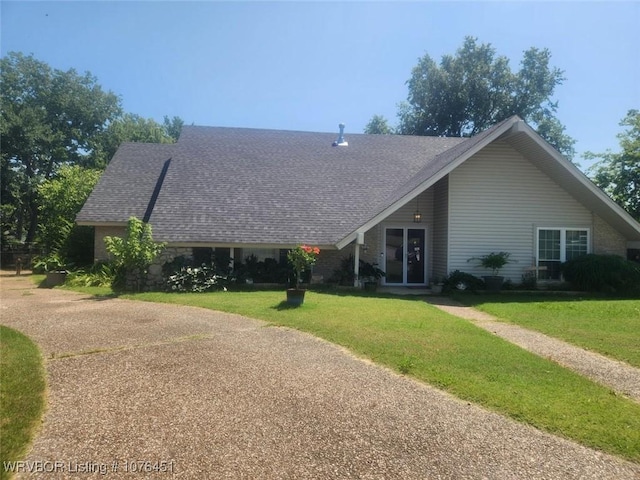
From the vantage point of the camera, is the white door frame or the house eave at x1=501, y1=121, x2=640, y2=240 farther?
the white door frame

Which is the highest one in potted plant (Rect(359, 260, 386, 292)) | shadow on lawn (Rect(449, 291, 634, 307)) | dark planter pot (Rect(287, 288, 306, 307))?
potted plant (Rect(359, 260, 386, 292))

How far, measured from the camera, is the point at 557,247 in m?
15.3

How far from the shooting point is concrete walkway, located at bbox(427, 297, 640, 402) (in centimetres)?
550

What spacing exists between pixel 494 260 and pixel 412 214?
11.3ft

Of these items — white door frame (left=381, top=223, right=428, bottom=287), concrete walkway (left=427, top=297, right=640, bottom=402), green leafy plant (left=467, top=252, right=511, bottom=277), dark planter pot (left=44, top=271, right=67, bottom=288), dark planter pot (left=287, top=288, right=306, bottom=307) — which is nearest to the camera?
concrete walkway (left=427, top=297, right=640, bottom=402)

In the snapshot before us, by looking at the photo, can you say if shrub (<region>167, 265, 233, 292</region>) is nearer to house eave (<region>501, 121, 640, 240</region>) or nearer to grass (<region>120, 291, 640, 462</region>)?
grass (<region>120, 291, 640, 462</region>)

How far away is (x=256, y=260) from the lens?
14.9 m

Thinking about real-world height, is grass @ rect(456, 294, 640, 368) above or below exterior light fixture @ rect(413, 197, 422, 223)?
below

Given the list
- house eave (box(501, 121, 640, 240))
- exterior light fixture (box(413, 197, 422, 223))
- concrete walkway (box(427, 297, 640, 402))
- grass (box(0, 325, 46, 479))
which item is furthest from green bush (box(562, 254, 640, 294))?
Answer: grass (box(0, 325, 46, 479))

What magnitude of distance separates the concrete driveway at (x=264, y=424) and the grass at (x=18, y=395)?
137 millimetres

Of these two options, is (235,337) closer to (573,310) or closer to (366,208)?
(573,310)

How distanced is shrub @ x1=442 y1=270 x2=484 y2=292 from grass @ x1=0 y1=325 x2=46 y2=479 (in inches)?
451

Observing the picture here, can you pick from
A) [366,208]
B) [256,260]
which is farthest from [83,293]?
[366,208]

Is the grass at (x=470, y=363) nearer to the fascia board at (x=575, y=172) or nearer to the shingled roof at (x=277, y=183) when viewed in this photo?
the shingled roof at (x=277, y=183)
